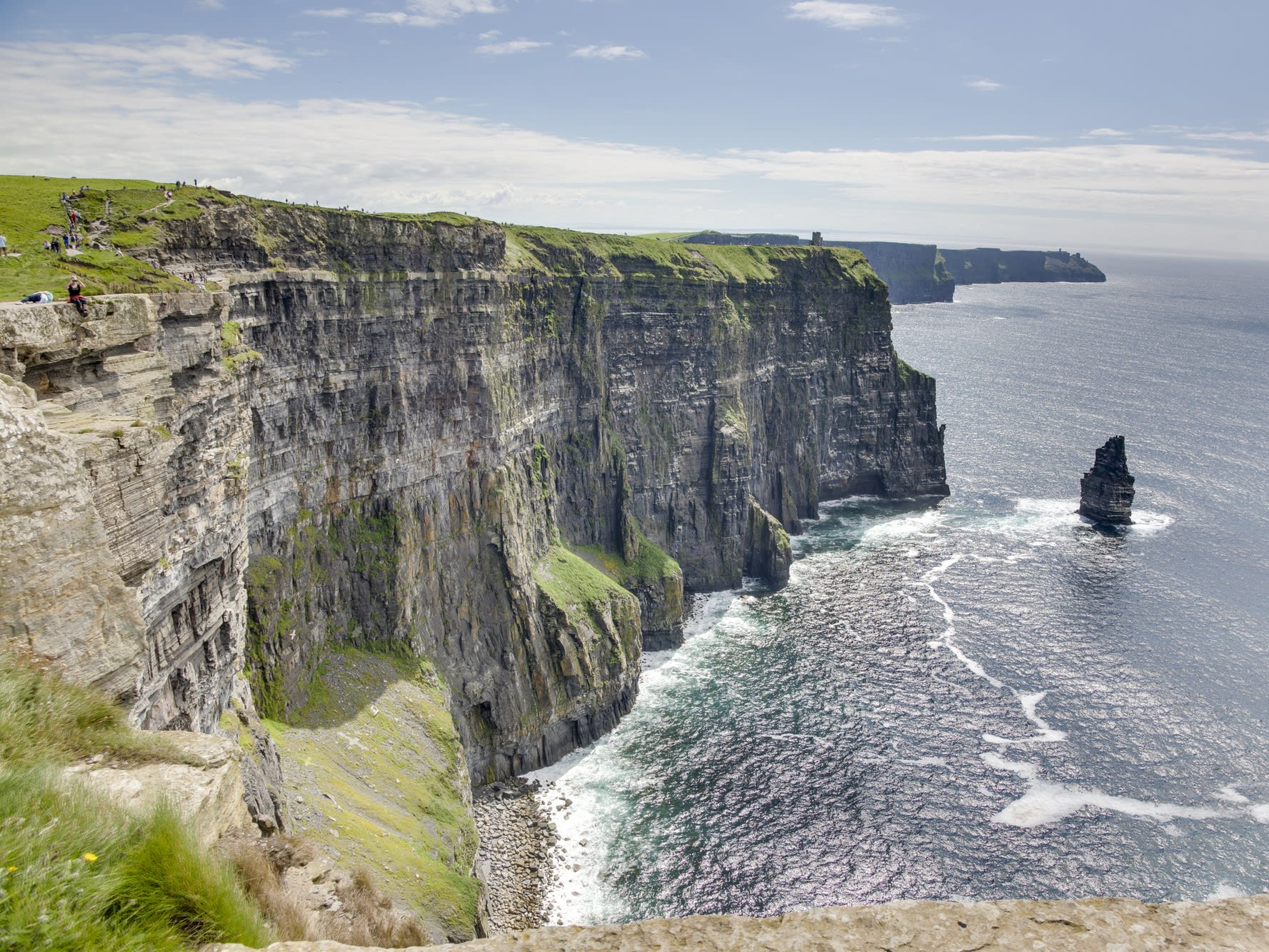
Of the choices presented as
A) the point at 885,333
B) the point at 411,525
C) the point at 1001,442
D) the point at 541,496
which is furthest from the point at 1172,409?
the point at 411,525

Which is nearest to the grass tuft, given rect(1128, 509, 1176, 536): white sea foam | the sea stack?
rect(1128, 509, 1176, 536): white sea foam

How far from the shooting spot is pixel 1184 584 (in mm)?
102688

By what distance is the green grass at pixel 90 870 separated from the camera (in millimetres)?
8641

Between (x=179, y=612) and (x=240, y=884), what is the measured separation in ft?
71.6

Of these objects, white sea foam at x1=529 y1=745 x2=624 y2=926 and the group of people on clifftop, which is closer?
the group of people on clifftop

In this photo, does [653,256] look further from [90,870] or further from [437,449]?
[90,870]

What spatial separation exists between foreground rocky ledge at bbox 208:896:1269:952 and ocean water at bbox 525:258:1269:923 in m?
48.7

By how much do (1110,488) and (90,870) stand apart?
13856cm

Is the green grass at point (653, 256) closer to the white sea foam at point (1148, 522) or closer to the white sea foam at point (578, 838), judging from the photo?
the white sea foam at point (578, 838)

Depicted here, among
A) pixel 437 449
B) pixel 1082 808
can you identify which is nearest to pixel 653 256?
pixel 437 449

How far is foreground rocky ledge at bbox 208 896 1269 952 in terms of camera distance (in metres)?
9.49

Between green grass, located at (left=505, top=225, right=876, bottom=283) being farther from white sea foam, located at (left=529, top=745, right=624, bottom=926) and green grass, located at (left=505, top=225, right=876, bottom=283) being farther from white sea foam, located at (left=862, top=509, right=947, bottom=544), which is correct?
white sea foam, located at (left=529, top=745, right=624, bottom=926)

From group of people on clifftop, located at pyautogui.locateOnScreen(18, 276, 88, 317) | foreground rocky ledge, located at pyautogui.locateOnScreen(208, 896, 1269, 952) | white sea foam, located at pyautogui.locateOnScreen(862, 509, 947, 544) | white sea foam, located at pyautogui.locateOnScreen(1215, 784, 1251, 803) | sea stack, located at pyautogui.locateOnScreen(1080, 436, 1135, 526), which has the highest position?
group of people on clifftop, located at pyautogui.locateOnScreen(18, 276, 88, 317)

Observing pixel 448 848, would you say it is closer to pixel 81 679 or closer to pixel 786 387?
pixel 81 679
